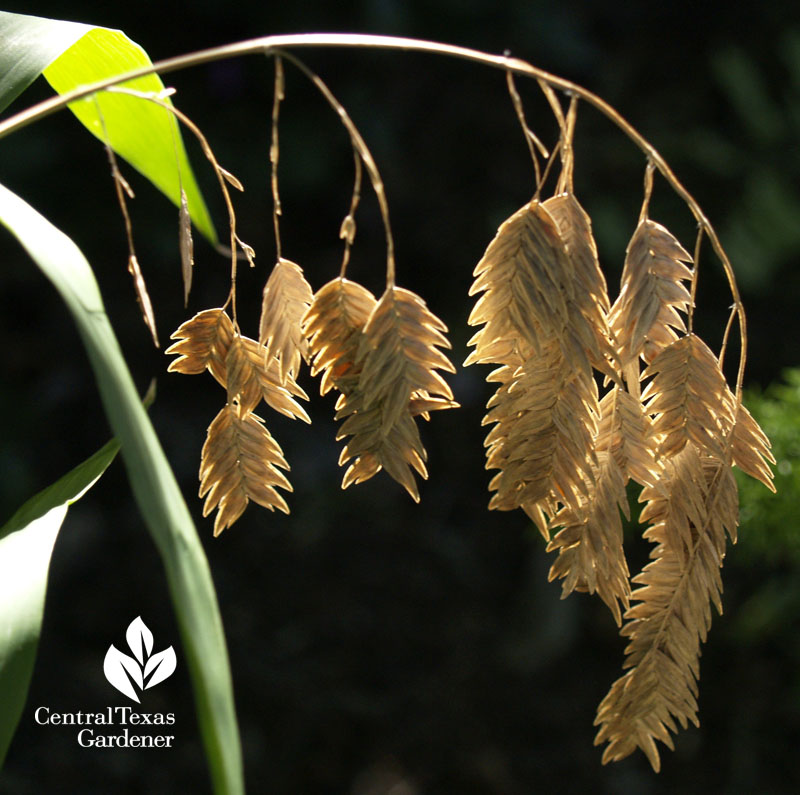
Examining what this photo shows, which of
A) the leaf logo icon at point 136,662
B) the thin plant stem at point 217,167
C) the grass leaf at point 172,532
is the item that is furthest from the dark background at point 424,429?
the grass leaf at point 172,532

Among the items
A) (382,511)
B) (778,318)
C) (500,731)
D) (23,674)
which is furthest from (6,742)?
(778,318)

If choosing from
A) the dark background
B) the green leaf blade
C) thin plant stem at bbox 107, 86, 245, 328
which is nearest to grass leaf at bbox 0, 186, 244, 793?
thin plant stem at bbox 107, 86, 245, 328

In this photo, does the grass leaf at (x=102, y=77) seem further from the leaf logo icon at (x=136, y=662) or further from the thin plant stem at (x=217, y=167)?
the leaf logo icon at (x=136, y=662)

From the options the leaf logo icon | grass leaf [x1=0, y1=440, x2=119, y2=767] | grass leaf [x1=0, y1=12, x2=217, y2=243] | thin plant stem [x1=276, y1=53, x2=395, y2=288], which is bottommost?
the leaf logo icon

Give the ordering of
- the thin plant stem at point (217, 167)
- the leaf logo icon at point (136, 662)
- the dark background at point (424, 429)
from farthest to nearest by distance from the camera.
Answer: the dark background at point (424, 429) → the leaf logo icon at point (136, 662) → the thin plant stem at point (217, 167)

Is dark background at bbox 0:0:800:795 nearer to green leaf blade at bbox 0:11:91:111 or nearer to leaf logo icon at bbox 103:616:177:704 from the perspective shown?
leaf logo icon at bbox 103:616:177:704

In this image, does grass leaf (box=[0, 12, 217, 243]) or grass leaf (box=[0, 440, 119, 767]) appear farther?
grass leaf (box=[0, 12, 217, 243])

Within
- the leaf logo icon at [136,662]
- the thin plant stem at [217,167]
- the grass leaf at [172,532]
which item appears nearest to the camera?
the grass leaf at [172,532]

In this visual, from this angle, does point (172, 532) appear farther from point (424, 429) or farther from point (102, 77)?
point (424, 429)

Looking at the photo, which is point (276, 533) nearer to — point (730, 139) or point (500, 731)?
point (500, 731)
